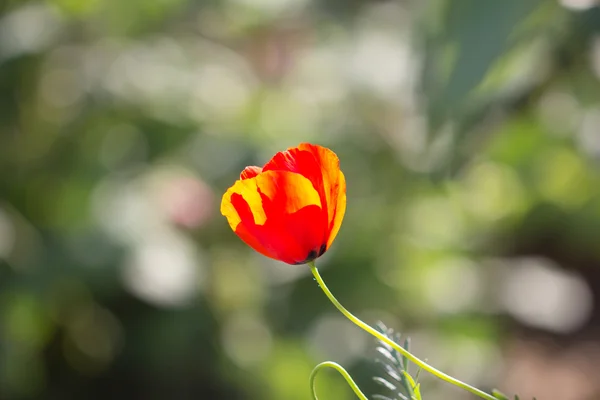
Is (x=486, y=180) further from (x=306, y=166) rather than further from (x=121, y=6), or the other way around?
(x=306, y=166)

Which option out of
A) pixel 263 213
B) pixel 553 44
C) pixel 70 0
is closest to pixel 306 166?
pixel 263 213

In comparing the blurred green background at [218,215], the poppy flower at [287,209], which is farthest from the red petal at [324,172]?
the blurred green background at [218,215]

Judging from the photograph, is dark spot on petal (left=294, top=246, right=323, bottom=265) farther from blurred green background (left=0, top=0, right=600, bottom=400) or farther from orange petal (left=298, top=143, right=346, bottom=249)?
blurred green background (left=0, top=0, right=600, bottom=400)

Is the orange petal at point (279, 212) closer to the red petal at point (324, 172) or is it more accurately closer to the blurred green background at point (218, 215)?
the red petal at point (324, 172)

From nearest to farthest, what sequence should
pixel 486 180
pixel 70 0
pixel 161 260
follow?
pixel 161 260 < pixel 70 0 < pixel 486 180

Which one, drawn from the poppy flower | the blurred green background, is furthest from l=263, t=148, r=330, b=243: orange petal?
the blurred green background

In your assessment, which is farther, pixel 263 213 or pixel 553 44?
pixel 553 44
